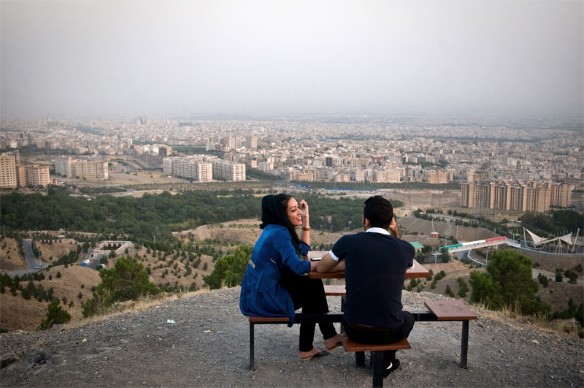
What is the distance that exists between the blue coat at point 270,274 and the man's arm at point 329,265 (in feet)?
0.57

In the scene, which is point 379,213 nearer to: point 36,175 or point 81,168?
point 36,175

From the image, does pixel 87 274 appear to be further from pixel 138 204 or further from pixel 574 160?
pixel 574 160

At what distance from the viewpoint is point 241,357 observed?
374cm

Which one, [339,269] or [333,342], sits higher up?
[339,269]

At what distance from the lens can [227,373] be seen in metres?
3.47

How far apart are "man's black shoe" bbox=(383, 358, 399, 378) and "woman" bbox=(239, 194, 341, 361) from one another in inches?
12.9

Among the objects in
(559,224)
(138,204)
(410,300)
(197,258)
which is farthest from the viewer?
(138,204)

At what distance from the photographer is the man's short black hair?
9.41 feet

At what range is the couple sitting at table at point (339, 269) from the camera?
9.18 ft

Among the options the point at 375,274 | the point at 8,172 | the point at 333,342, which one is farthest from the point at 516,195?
the point at 8,172

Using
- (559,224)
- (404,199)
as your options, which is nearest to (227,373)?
(559,224)

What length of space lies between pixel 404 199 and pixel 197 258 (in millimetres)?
11974

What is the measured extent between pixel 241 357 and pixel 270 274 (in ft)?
2.77

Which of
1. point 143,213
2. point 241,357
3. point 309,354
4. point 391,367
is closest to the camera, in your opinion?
point 391,367
